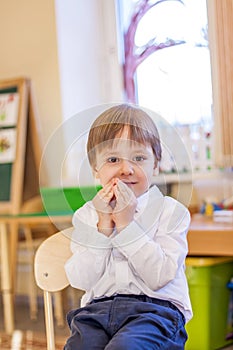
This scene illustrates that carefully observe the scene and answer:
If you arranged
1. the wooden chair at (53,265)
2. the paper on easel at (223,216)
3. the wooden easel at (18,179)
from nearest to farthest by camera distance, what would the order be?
the wooden chair at (53,265)
the paper on easel at (223,216)
the wooden easel at (18,179)

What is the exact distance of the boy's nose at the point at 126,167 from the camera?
1259 mm

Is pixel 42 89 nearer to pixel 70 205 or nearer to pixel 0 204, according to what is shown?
pixel 0 204

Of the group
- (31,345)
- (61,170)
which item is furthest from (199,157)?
(61,170)

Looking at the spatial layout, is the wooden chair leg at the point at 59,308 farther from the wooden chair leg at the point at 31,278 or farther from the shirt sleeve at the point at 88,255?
the shirt sleeve at the point at 88,255

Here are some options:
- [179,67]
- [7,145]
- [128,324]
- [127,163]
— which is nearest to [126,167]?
[127,163]

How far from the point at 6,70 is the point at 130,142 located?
2282 mm

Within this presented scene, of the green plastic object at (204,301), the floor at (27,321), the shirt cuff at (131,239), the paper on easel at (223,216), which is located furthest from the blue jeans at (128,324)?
the floor at (27,321)

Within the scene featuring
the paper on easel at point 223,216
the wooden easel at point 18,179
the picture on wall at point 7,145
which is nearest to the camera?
the paper on easel at point 223,216

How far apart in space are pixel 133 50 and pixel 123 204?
2055mm

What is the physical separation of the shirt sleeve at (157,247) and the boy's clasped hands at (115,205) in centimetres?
2

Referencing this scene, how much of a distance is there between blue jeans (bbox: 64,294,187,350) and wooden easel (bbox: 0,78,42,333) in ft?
5.45

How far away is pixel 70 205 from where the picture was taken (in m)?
1.38

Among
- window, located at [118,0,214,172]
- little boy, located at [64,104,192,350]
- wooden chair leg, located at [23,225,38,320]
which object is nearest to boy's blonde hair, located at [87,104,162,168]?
little boy, located at [64,104,192,350]

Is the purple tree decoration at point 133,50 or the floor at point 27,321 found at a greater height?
the purple tree decoration at point 133,50
